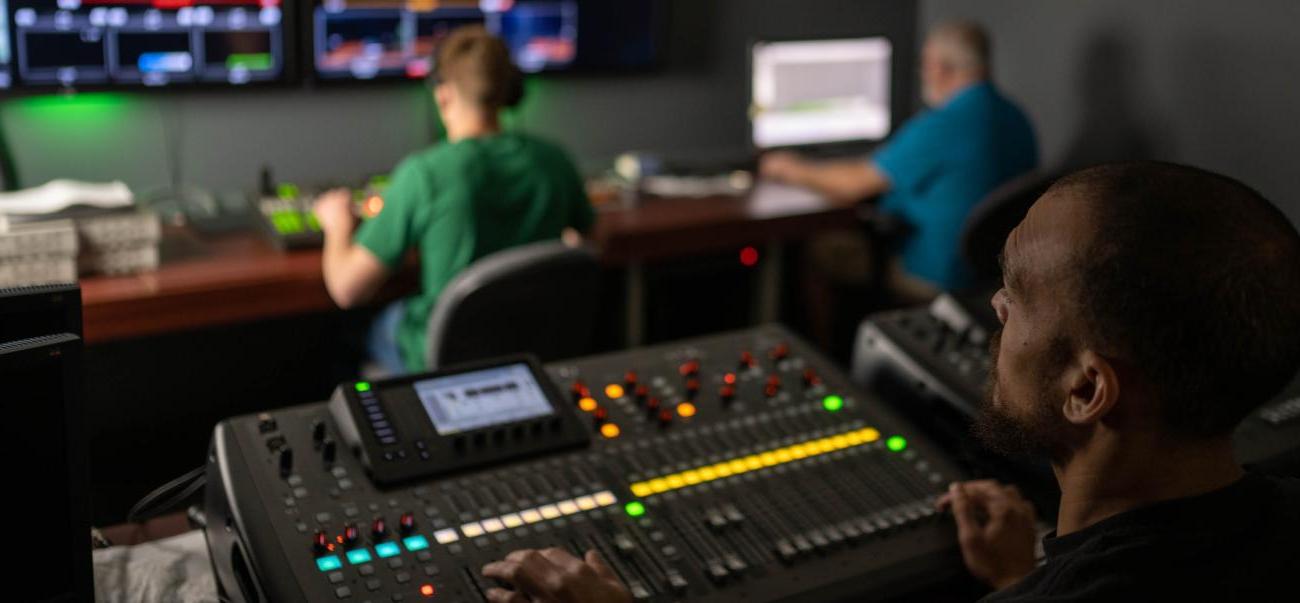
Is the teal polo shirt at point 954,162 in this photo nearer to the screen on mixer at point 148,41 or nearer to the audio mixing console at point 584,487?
the screen on mixer at point 148,41

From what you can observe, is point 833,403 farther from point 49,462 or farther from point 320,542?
point 49,462

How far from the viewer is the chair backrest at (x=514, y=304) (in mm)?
2350

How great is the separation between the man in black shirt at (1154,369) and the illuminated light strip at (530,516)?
472mm

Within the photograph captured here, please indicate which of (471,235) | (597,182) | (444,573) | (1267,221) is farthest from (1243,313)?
(597,182)

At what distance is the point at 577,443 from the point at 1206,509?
73 cm

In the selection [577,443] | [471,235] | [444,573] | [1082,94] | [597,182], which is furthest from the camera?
[1082,94]

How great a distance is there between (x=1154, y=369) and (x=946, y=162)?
262 cm

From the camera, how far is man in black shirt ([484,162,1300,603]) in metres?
1.02

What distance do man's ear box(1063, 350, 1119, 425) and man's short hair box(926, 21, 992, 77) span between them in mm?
2667

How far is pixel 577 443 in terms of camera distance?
1557 mm

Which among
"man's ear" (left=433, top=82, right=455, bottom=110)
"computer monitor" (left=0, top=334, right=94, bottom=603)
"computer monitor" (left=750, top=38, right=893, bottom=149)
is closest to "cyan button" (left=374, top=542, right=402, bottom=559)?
"computer monitor" (left=0, top=334, right=94, bottom=603)

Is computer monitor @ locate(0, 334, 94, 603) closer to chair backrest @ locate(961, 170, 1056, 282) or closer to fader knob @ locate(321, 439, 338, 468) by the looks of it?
fader knob @ locate(321, 439, 338, 468)

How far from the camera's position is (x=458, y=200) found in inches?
103

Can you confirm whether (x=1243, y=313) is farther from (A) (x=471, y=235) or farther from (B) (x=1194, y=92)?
(B) (x=1194, y=92)
